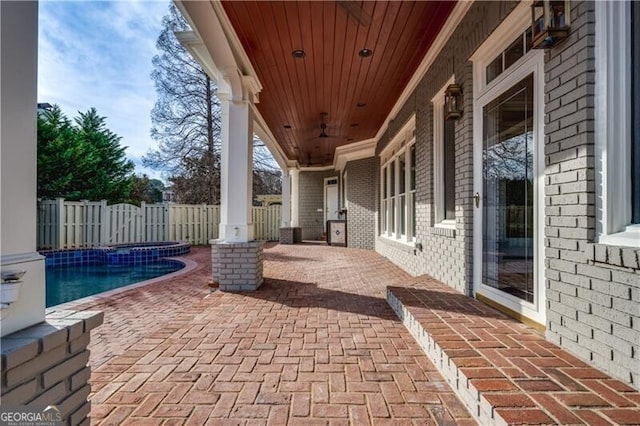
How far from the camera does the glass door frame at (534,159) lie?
2154mm

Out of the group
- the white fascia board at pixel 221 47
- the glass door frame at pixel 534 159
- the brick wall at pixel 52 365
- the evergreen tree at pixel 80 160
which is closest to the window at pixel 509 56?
the glass door frame at pixel 534 159

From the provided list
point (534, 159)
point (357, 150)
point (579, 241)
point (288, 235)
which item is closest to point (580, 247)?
point (579, 241)

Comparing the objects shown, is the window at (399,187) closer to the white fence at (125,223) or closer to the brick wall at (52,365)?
the brick wall at (52,365)

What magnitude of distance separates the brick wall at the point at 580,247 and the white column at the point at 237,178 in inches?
129

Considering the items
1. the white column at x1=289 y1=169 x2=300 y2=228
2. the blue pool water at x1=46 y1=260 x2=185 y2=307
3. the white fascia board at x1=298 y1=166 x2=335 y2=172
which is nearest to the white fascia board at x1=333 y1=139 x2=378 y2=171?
the white fascia board at x1=298 y1=166 x2=335 y2=172

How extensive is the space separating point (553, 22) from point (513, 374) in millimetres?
2007

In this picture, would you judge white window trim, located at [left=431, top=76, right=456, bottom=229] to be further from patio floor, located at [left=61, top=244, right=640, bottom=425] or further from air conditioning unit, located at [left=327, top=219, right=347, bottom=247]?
air conditioning unit, located at [left=327, top=219, right=347, bottom=247]

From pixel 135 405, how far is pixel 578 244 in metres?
2.54

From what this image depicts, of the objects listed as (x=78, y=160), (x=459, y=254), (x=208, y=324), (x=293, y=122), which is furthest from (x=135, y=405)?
(x=78, y=160)

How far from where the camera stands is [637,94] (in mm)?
1566

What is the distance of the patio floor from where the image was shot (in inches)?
59.4

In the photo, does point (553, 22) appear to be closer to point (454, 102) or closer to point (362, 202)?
point (454, 102)


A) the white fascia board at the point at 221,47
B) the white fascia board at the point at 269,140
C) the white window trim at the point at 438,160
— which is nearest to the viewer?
the white fascia board at the point at 221,47

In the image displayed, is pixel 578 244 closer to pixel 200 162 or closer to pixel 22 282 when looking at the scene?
pixel 22 282
